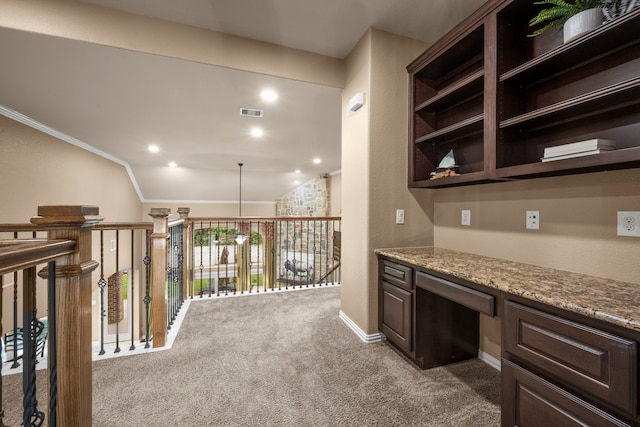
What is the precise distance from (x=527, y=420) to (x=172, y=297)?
299 centimetres

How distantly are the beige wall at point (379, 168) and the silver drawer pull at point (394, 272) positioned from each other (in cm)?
14

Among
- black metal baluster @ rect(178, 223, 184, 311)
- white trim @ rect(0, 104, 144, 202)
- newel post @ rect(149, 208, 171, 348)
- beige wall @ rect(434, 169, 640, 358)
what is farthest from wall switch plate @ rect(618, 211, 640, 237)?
white trim @ rect(0, 104, 144, 202)

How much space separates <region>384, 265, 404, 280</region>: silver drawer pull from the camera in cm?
204

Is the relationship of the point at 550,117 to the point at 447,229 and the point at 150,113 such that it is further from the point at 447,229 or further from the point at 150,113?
the point at 150,113

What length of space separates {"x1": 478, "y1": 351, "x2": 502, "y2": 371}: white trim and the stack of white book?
152 cm

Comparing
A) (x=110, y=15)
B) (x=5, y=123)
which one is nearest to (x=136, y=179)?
(x=5, y=123)

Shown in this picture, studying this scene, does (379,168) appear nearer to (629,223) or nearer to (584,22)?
(584,22)

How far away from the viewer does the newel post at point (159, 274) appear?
90.0 inches

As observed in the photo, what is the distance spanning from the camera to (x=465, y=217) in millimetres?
2203

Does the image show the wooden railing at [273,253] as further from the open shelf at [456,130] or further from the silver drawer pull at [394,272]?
the open shelf at [456,130]

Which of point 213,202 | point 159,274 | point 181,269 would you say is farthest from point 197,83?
point 213,202

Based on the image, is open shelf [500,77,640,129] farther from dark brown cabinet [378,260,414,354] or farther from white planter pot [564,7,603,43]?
dark brown cabinet [378,260,414,354]

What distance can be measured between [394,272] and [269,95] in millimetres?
2255

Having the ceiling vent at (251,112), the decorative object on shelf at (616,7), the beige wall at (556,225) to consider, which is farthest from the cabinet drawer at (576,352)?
the ceiling vent at (251,112)
